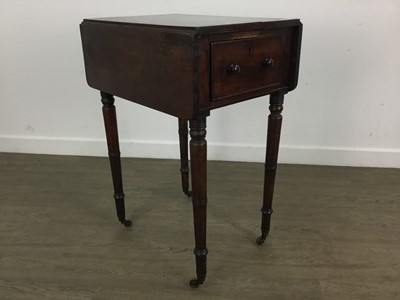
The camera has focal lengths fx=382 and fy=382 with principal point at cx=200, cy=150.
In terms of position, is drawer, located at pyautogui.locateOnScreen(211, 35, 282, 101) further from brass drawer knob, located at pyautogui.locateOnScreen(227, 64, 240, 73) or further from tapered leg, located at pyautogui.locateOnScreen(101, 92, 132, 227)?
tapered leg, located at pyautogui.locateOnScreen(101, 92, 132, 227)

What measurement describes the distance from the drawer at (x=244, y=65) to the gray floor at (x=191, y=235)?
1.93 ft

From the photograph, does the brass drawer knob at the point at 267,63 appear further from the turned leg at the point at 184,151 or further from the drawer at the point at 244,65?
the turned leg at the point at 184,151

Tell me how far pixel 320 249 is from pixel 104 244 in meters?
0.75

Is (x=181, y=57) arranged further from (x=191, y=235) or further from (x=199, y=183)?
(x=191, y=235)

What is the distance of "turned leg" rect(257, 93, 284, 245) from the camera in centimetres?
112

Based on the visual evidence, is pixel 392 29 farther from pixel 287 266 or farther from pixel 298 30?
pixel 287 266

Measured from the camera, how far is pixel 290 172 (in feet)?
6.10

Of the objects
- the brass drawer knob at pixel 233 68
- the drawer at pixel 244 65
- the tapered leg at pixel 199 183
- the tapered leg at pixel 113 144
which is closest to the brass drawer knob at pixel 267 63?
the drawer at pixel 244 65

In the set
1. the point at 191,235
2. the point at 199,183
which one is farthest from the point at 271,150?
the point at 191,235

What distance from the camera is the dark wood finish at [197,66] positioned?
850 millimetres

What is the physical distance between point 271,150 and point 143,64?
48cm

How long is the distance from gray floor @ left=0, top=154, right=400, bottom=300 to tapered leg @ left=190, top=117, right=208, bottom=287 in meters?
0.09

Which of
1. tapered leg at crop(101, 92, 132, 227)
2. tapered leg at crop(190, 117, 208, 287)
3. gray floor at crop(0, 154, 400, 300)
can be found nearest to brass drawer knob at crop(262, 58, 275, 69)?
tapered leg at crop(190, 117, 208, 287)

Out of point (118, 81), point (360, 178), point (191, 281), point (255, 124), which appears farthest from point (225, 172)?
point (118, 81)
